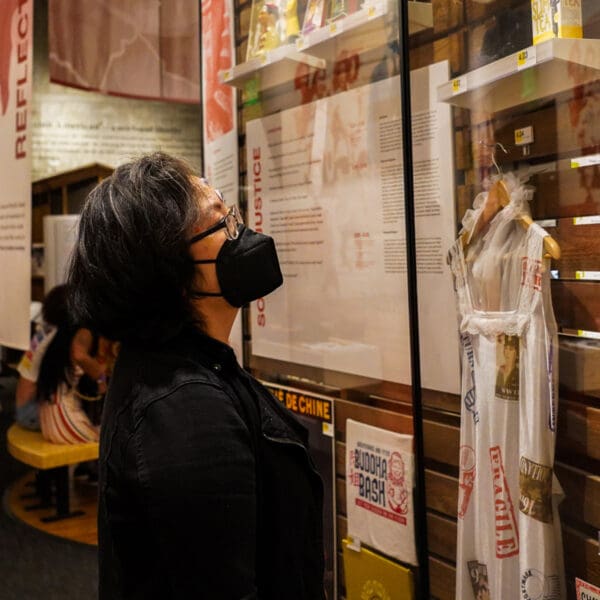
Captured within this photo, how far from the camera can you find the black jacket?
1.33 m

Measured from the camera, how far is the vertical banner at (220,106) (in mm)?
3244

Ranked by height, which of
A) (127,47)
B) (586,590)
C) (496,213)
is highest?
(127,47)

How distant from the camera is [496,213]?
2025 millimetres

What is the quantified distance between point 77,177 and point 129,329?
5.94m

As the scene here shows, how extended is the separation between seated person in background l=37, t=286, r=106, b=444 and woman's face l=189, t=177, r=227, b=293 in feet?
12.0

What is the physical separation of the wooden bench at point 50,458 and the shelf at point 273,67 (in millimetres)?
2777

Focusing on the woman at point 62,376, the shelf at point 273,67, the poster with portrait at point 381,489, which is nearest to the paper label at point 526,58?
the shelf at point 273,67

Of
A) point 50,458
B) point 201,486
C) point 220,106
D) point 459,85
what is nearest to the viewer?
point 201,486

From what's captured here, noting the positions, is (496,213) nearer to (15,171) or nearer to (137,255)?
(137,255)

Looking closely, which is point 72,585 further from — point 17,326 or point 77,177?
point 77,177

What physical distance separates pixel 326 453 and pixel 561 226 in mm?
1304

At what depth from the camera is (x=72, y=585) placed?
3.94 m

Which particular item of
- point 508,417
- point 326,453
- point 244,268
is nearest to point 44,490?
point 326,453

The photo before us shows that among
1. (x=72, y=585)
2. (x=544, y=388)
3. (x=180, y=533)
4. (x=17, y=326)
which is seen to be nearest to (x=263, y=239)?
(x=180, y=533)
